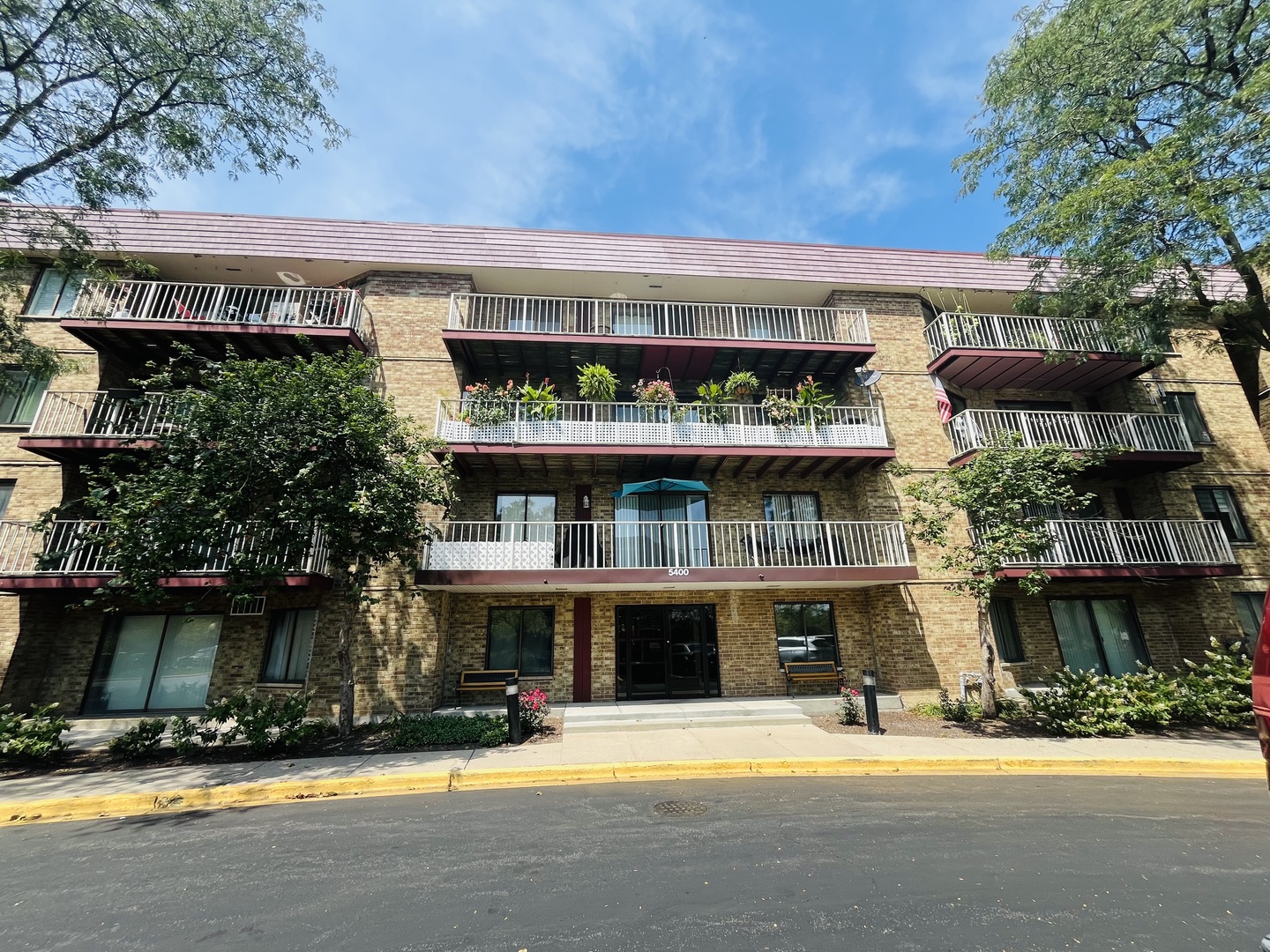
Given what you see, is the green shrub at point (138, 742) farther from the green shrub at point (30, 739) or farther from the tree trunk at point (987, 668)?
the tree trunk at point (987, 668)

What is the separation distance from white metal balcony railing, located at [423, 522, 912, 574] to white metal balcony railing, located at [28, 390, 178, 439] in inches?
283

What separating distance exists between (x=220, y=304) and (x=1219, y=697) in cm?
2371

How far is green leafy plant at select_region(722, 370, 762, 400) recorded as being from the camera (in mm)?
13109

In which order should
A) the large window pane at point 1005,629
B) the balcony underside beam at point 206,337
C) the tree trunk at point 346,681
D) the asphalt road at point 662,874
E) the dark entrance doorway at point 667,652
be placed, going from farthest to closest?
the large window pane at point 1005,629 → the dark entrance doorway at point 667,652 → the balcony underside beam at point 206,337 → the tree trunk at point 346,681 → the asphalt road at point 662,874

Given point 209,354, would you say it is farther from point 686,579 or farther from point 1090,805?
point 1090,805

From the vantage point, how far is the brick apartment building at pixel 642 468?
11.3 meters

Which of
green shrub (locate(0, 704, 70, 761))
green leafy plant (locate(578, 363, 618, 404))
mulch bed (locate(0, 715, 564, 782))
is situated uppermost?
green leafy plant (locate(578, 363, 618, 404))

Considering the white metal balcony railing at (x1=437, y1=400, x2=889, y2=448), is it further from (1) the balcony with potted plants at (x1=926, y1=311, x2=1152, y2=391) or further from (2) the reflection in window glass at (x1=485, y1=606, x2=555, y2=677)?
(2) the reflection in window glass at (x1=485, y1=606, x2=555, y2=677)

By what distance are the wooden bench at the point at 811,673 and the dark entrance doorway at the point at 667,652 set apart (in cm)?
180

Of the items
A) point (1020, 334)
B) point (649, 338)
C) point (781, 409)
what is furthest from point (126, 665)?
point (1020, 334)

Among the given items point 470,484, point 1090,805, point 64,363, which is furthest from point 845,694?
point 64,363

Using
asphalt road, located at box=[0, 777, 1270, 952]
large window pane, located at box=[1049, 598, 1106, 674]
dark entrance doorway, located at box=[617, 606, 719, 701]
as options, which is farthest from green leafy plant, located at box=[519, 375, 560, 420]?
large window pane, located at box=[1049, 598, 1106, 674]

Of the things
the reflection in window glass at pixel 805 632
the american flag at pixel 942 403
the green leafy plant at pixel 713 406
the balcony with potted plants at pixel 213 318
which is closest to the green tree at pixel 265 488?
the balcony with potted plants at pixel 213 318

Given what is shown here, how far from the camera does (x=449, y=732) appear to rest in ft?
28.3
